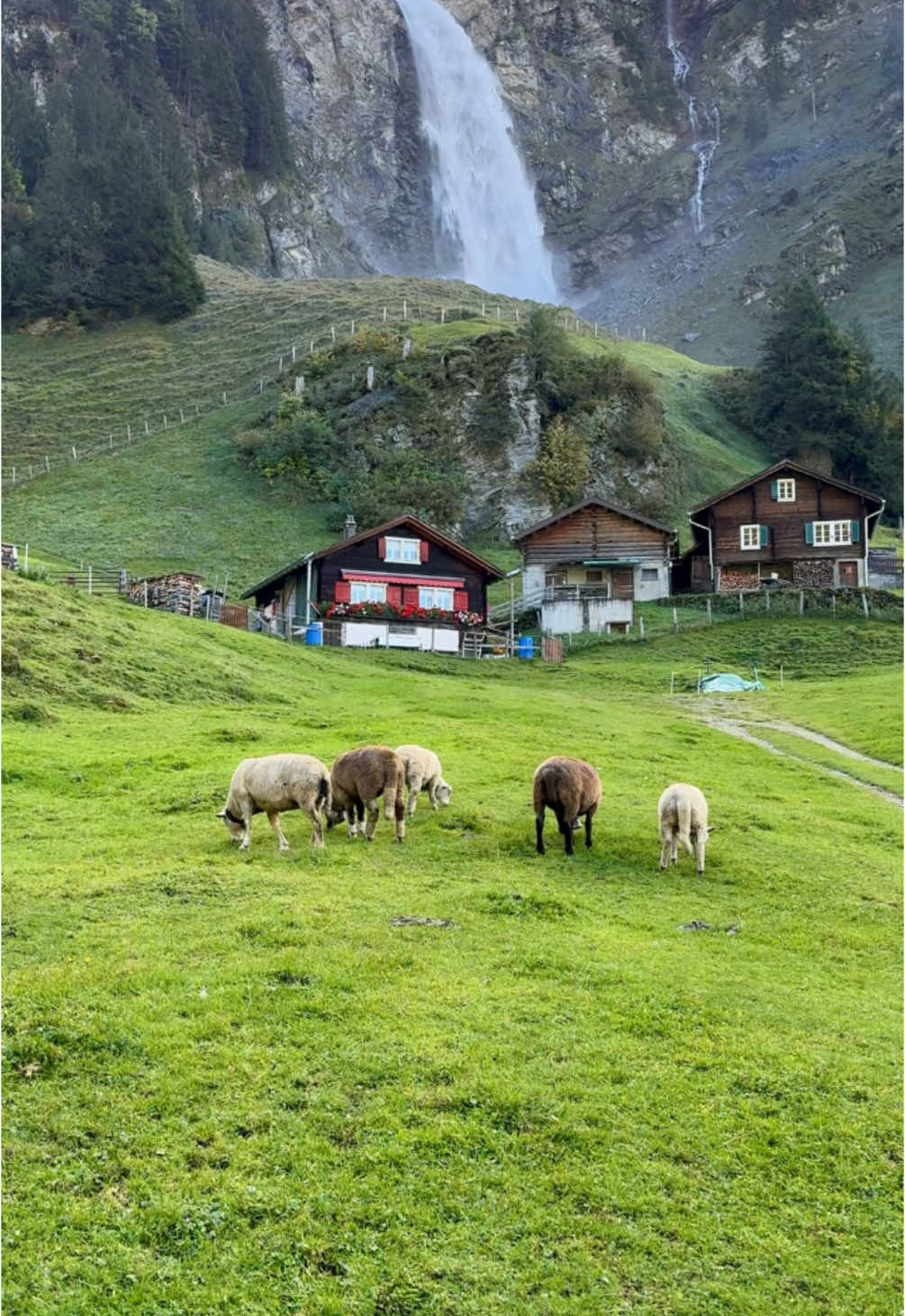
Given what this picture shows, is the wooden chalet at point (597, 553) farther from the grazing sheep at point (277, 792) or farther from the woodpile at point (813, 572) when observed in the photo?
the grazing sheep at point (277, 792)

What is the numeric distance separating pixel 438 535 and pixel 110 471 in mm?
42860

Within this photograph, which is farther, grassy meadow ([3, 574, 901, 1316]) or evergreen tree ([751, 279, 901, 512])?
evergreen tree ([751, 279, 901, 512])

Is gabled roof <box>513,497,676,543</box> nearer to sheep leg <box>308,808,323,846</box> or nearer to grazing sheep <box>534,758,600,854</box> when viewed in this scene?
grazing sheep <box>534,758,600,854</box>

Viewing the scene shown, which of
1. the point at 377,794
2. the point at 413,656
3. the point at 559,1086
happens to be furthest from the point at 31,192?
the point at 559,1086

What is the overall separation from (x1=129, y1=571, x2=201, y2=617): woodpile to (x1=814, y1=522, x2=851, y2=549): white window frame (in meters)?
40.7

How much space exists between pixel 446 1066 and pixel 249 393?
102296 millimetres

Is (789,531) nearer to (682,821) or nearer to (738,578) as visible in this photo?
(738,578)

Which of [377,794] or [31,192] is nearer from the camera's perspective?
[377,794]

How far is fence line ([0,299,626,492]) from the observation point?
91938 millimetres

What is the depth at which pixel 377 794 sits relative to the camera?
54.3 feet

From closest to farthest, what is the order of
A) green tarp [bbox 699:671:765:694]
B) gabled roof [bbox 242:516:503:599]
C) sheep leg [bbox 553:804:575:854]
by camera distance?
sheep leg [bbox 553:804:575:854], green tarp [bbox 699:671:765:694], gabled roof [bbox 242:516:503:599]

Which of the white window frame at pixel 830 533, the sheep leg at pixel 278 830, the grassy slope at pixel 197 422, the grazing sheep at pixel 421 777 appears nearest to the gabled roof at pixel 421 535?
the grassy slope at pixel 197 422

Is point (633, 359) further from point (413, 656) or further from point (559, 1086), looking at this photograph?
point (559, 1086)

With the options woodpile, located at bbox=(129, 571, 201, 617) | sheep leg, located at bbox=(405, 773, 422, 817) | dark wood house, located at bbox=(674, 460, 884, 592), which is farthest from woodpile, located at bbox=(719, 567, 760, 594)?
sheep leg, located at bbox=(405, 773, 422, 817)
